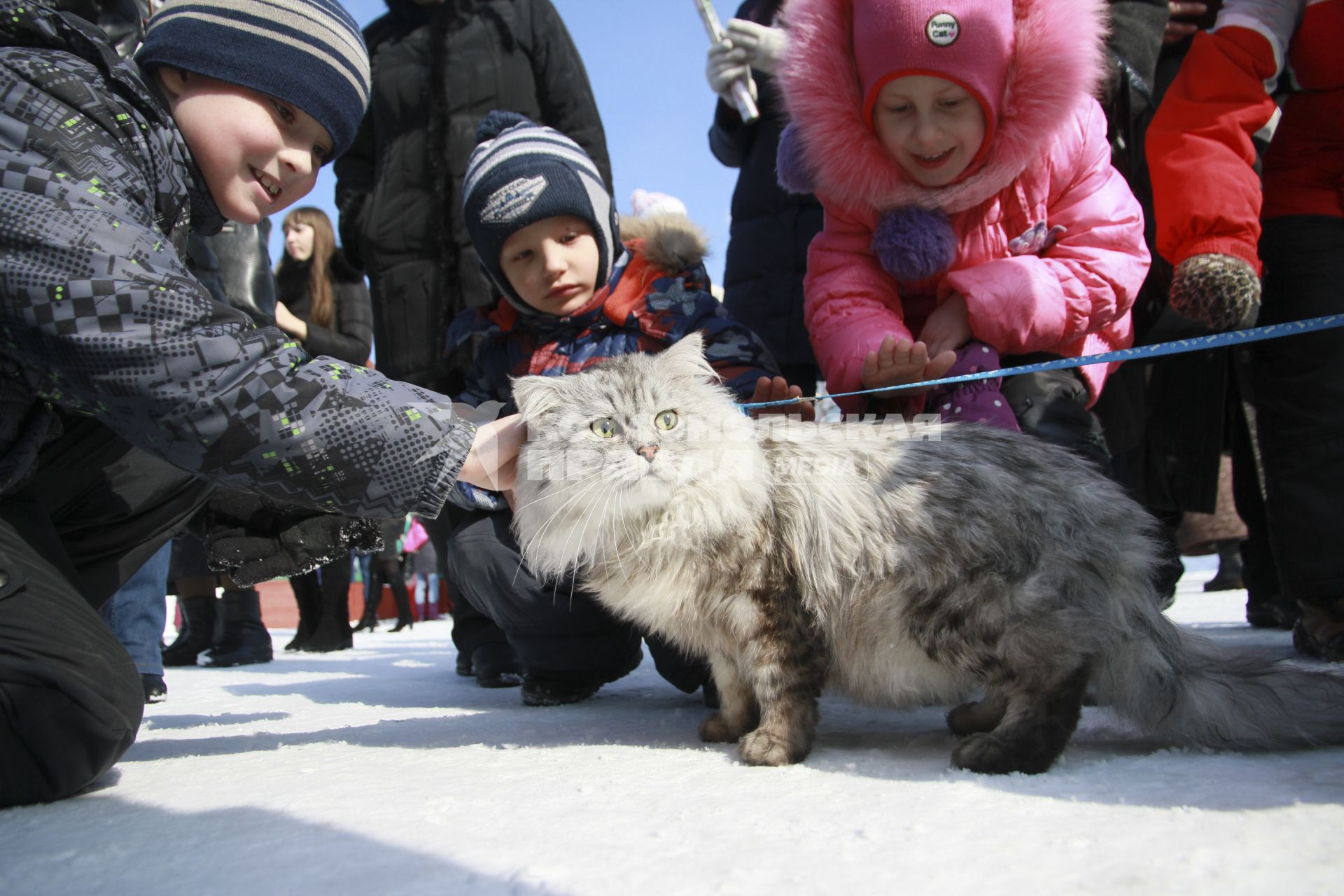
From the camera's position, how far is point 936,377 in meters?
2.18

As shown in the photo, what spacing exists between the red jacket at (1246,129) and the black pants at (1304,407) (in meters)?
0.13

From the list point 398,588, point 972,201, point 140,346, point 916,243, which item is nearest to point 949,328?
point 916,243

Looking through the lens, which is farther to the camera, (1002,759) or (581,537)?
(581,537)

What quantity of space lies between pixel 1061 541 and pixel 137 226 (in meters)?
1.72

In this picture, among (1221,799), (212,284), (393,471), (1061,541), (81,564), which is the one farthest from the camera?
(212,284)

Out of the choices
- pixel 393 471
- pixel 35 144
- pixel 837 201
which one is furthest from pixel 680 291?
pixel 35 144

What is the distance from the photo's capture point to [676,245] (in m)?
2.69

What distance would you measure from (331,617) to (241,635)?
0.66m

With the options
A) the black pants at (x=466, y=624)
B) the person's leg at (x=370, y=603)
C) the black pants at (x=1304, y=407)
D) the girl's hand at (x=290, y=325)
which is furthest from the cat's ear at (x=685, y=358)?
the person's leg at (x=370, y=603)

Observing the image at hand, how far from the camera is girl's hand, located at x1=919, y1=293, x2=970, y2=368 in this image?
2.31 m

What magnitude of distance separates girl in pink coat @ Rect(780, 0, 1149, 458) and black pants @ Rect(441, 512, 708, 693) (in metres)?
0.93

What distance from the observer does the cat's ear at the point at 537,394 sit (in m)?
1.92

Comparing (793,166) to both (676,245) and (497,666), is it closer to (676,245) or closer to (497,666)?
(676,245)

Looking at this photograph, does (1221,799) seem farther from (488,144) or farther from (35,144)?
(488,144)
